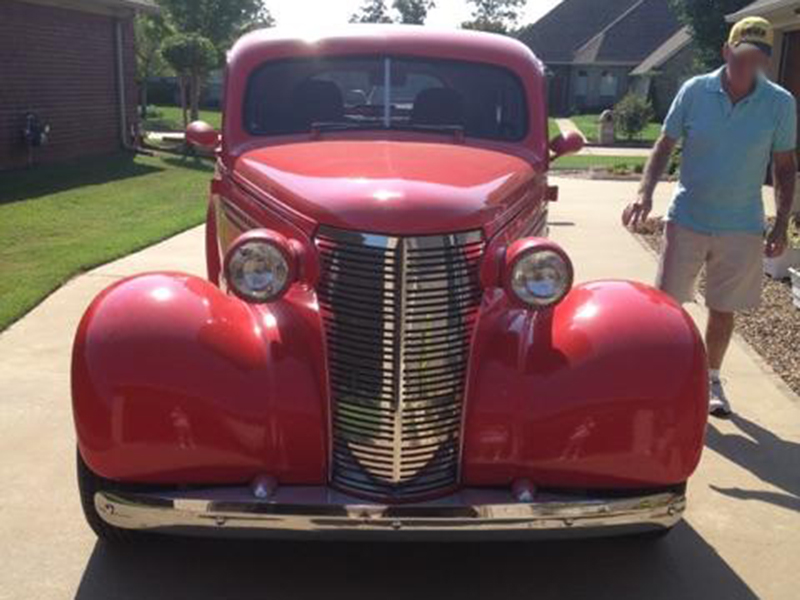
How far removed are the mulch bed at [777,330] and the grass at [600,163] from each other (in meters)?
11.8

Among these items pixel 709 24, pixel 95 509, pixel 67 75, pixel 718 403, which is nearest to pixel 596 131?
pixel 709 24

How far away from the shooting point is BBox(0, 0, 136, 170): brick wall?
1334cm

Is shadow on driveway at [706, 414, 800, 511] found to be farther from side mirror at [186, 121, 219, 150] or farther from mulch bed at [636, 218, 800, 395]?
side mirror at [186, 121, 219, 150]

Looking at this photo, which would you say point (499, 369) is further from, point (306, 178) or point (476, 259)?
point (306, 178)

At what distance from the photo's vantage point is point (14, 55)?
13.4 meters

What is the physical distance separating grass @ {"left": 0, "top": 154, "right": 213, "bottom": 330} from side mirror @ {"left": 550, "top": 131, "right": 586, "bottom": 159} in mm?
3795

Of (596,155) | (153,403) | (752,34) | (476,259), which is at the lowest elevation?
(596,155)

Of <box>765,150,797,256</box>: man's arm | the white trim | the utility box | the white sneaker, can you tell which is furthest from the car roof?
the utility box

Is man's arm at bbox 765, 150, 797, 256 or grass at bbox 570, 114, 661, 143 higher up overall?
man's arm at bbox 765, 150, 797, 256

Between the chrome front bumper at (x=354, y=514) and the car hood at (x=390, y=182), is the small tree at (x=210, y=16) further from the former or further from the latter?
the chrome front bumper at (x=354, y=514)

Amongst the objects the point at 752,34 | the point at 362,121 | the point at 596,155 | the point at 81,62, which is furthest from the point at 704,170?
the point at 596,155

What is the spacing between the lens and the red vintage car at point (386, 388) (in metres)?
2.74

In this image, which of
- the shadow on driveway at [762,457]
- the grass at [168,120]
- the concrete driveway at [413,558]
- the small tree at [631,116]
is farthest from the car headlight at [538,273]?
the small tree at [631,116]

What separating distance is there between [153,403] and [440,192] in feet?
3.71
